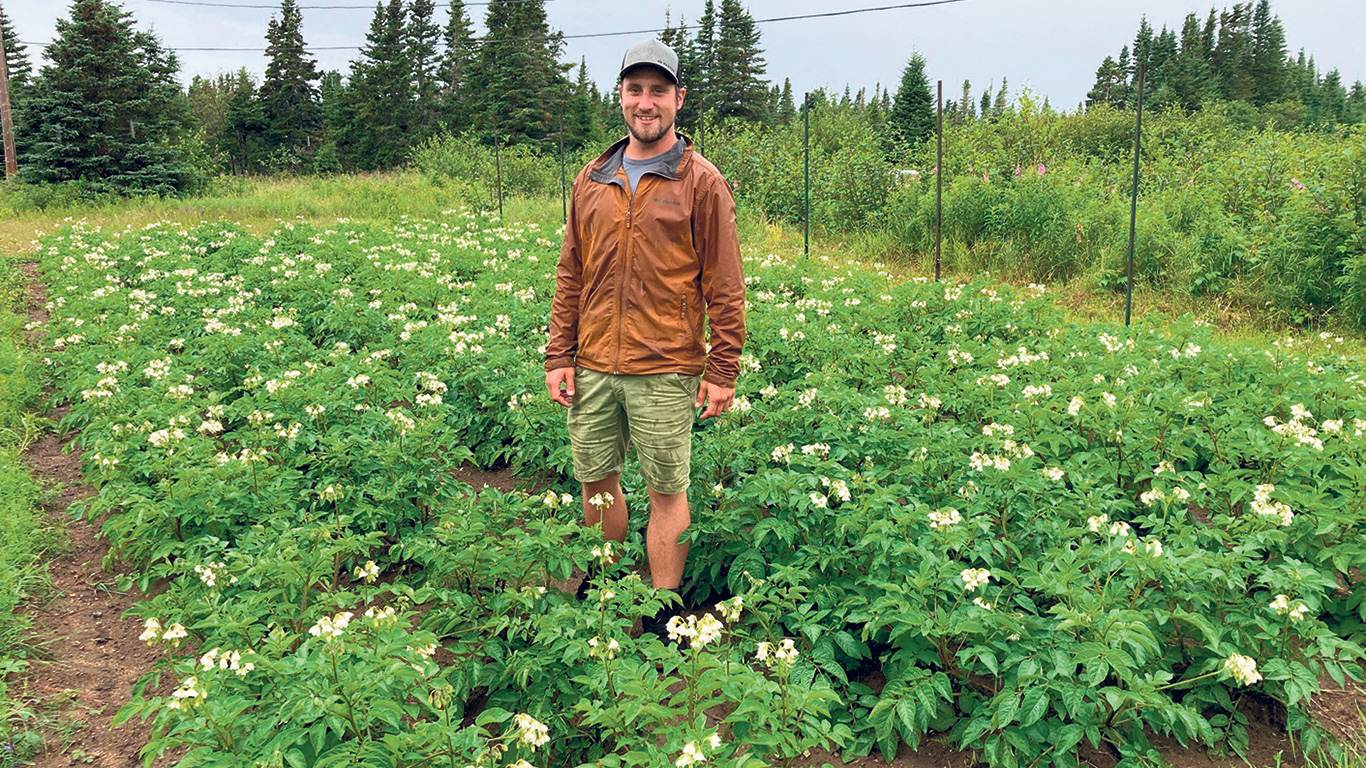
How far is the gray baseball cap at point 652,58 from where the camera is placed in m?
3.13

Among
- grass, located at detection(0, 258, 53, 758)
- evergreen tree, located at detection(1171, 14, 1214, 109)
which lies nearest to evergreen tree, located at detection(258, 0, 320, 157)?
grass, located at detection(0, 258, 53, 758)

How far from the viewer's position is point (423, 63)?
46281 mm

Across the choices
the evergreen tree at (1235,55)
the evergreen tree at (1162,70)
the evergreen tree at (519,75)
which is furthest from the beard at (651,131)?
the evergreen tree at (1235,55)

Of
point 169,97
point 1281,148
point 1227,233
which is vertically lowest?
point 1227,233

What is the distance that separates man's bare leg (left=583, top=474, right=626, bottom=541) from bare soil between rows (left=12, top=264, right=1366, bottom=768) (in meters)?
0.61

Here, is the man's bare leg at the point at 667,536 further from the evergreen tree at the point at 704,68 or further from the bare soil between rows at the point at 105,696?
the evergreen tree at the point at 704,68

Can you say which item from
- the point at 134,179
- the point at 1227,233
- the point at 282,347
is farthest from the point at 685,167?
the point at 134,179

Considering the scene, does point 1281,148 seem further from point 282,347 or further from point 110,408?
point 110,408

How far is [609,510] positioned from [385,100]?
46937 mm

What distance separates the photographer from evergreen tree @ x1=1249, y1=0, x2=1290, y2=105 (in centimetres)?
6469

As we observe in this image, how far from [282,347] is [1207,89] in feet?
222

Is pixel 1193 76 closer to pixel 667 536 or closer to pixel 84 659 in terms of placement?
pixel 667 536

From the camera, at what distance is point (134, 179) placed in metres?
24.3

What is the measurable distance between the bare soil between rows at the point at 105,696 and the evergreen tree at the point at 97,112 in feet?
79.3
